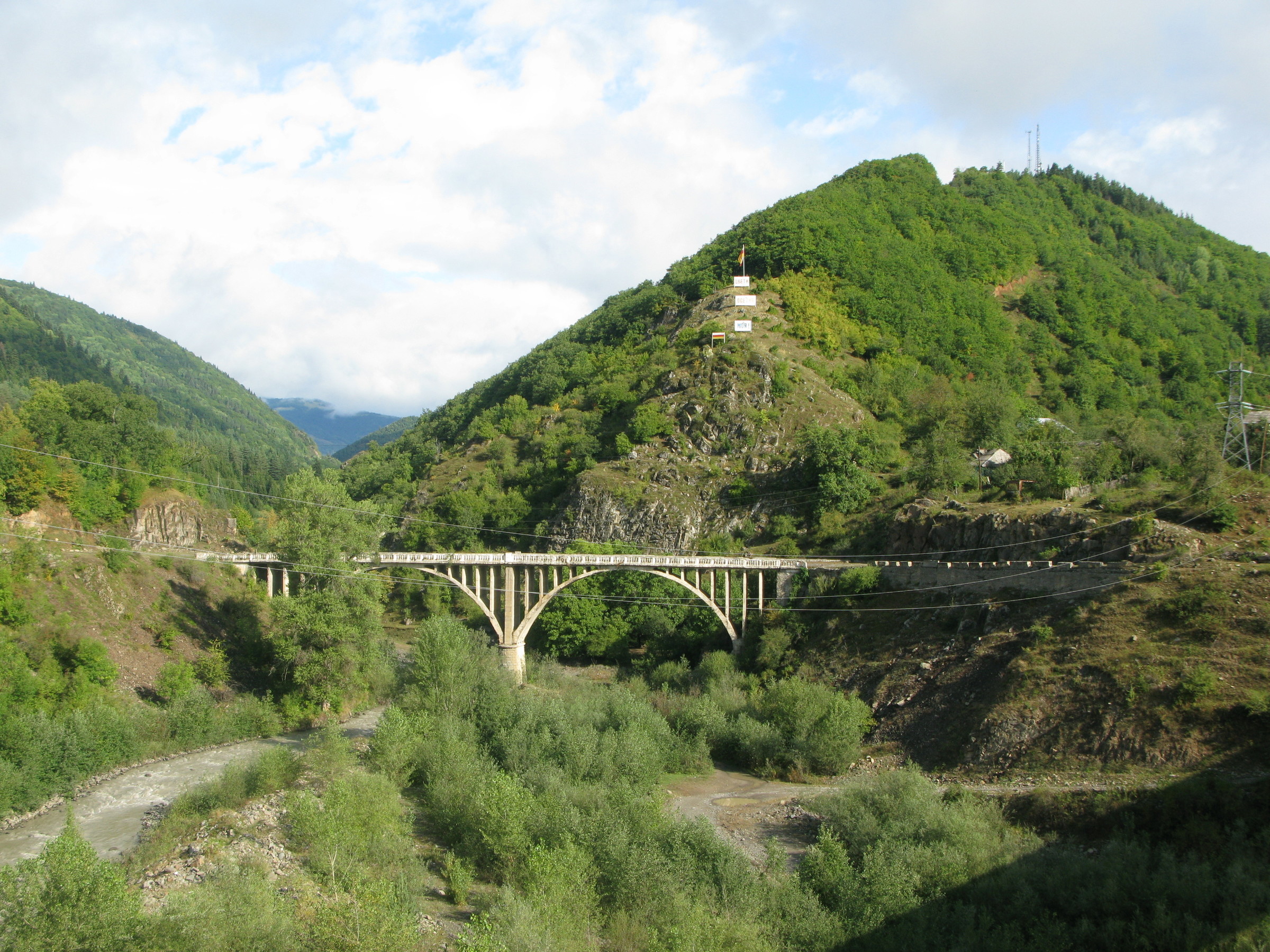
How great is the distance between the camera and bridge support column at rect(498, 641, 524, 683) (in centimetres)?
4962

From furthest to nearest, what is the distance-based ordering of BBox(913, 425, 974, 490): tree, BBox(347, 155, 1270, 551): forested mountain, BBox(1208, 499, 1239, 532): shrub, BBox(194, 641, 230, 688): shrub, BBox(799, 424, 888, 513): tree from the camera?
BBox(347, 155, 1270, 551): forested mountain < BBox(799, 424, 888, 513): tree < BBox(913, 425, 974, 490): tree < BBox(194, 641, 230, 688): shrub < BBox(1208, 499, 1239, 532): shrub

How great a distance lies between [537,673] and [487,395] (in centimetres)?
6530

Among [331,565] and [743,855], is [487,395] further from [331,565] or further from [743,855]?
[743,855]

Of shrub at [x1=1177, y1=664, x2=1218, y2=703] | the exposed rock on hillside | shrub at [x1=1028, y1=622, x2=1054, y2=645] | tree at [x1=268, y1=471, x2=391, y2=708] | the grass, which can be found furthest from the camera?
tree at [x1=268, y1=471, x2=391, y2=708]

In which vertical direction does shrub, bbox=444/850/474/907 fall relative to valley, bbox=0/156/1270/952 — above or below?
below

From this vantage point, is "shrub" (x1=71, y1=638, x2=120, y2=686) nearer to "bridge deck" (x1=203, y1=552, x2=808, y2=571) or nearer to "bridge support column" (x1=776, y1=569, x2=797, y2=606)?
"bridge deck" (x1=203, y1=552, x2=808, y2=571)

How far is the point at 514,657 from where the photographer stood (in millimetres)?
50250

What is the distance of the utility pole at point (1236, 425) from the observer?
36219 millimetres

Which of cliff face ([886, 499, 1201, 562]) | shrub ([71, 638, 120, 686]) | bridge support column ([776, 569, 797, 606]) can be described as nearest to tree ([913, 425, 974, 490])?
cliff face ([886, 499, 1201, 562])

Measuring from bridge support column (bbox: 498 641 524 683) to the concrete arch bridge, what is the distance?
0.04m

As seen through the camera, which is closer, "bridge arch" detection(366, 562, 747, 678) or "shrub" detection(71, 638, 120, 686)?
"shrub" detection(71, 638, 120, 686)

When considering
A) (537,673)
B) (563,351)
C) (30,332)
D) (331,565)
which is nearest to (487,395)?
(563,351)

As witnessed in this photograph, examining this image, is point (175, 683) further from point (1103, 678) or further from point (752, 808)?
point (1103, 678)

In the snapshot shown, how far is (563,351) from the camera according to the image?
100 m
